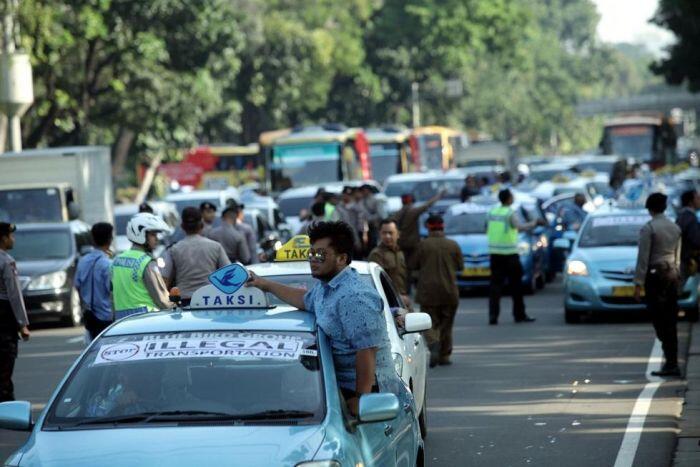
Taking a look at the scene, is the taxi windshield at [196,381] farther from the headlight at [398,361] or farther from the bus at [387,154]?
the bus at [387,154]

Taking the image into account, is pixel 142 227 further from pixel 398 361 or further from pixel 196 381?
pixel 196 381

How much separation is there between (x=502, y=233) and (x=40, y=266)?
22.2 feet

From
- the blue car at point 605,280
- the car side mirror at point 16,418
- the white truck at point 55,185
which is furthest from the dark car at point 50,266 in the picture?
the car side mirror at point 16,418

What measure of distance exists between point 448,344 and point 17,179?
13.6 m

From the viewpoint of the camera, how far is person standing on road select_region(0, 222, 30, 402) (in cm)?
1338

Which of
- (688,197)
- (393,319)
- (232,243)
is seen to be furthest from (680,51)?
(393,319)

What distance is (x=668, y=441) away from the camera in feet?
38.0

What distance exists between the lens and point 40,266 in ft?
77.6

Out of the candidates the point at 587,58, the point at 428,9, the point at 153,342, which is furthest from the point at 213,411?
the point at 587,58

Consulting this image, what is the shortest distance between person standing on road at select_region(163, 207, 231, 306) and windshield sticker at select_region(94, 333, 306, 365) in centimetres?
585

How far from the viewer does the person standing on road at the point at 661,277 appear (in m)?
15.1

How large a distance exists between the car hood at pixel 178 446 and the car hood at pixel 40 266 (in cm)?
1685

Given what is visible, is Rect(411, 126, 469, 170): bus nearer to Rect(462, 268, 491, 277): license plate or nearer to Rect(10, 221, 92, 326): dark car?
Rect(462, 268, 491, 277): license plate

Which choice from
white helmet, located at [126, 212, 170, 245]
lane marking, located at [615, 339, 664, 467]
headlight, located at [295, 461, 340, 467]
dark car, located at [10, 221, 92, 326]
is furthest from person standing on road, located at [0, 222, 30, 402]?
dark car, located at [10, 221, 92, 326]
